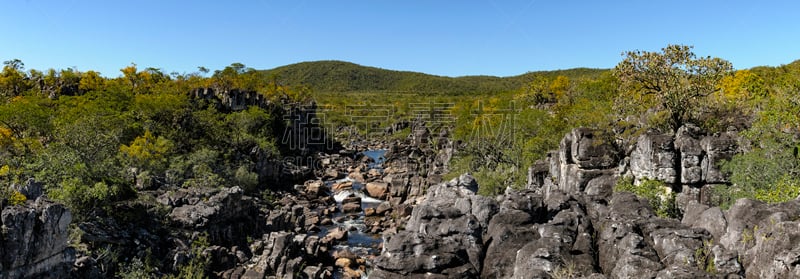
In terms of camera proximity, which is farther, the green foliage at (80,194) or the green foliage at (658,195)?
the green foliage at (80,194)

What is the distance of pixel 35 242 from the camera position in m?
20.2

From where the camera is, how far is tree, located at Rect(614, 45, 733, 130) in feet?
102

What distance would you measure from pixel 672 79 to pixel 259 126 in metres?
58.9

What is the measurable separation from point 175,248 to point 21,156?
17.3 m

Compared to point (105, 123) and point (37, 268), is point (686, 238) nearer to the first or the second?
point (37, 268)

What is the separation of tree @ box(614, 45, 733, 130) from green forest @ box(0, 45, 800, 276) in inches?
3.3

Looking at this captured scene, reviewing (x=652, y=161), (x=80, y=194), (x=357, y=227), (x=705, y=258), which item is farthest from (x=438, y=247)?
(x=357, y=227)

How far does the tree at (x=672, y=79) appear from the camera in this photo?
31125 millimetres

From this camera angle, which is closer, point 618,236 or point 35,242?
point 618,236

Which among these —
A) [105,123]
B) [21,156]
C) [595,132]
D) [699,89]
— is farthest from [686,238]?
[105,123]

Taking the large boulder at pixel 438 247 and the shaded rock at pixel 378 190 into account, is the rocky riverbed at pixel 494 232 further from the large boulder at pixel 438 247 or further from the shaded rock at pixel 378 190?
the shaded rock at pixel 378 190

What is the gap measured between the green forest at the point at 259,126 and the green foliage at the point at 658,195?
2384mm

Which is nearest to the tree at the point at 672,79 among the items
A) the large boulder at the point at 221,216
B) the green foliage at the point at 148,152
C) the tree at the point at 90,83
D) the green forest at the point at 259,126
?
the green forest at the point at 259,126

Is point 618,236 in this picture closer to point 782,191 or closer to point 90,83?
point 782,191
